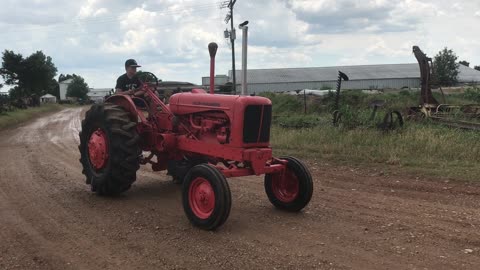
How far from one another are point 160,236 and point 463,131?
28.3 ft

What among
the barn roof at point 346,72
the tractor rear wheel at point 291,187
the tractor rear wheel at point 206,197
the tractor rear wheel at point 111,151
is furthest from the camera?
the barn roof at point 346,72

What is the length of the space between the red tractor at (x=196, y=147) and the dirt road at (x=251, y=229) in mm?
287

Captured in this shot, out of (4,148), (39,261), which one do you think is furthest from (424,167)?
(4,148)

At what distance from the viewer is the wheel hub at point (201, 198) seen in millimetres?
5602

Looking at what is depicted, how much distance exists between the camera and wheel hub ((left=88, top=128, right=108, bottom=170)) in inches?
285

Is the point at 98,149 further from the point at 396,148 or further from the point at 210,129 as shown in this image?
the point at 396,148

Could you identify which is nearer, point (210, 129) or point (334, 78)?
point (210, 129)

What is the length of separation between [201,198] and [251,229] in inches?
26.3

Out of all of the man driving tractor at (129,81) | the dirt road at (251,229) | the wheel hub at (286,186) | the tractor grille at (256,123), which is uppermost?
the man driving tractor at (129,81)

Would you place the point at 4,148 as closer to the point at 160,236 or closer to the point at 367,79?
the point at 160,236

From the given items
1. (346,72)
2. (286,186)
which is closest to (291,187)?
(286,186)

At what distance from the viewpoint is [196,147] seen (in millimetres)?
6531

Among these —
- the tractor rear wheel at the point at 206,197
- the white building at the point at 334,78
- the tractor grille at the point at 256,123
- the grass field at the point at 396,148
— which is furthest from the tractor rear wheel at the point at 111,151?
the white building at the point at 334,78

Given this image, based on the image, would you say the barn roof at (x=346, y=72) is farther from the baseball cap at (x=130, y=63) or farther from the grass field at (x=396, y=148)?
the baseball cap at (x=130, y=63)
